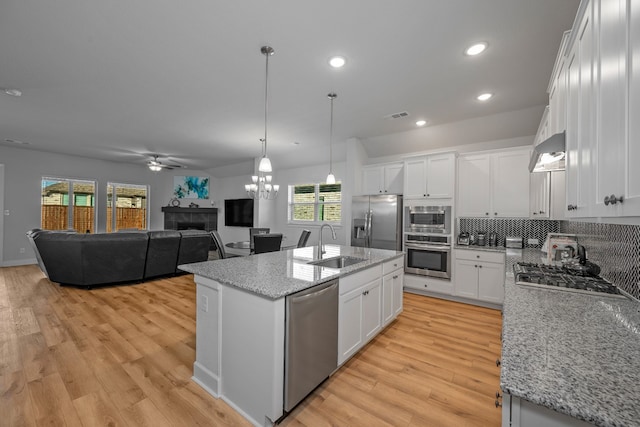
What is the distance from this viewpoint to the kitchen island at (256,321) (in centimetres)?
160

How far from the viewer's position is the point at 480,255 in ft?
12.6

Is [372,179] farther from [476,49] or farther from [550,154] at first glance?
[550,154]

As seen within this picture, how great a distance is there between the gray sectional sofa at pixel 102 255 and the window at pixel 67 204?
3.07 m

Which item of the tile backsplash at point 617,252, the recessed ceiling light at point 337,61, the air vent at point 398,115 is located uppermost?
the air vent at point 398,115

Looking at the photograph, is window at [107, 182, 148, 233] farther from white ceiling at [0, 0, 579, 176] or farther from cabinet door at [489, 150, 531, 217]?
cabinet door at [489, 150, 531, 217]

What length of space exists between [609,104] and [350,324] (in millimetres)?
2063

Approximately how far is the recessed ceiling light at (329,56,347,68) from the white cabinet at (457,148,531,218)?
2.70 metres

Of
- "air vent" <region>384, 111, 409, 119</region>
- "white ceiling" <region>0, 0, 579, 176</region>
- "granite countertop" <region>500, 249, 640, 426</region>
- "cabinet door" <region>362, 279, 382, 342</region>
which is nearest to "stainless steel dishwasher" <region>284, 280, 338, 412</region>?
"cabinet door" <region>362, 279, 382, 342</region>

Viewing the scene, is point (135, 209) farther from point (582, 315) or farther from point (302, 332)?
point (582, 315)

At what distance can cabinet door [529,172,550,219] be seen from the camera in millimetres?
2975

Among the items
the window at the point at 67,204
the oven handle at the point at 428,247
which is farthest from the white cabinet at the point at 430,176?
the window at the point at 67,204

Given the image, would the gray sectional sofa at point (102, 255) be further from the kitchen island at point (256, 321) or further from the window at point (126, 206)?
the window at point (126, 206)

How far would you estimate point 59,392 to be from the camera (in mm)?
1911

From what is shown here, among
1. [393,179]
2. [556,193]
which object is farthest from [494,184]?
[393,179]
